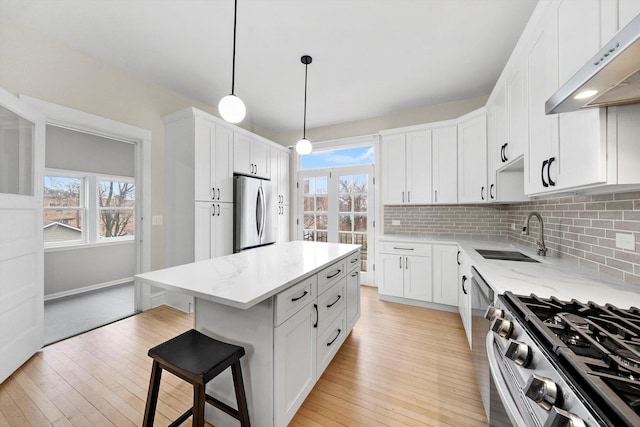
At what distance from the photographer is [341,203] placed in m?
4.40

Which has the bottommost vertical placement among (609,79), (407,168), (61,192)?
(61,192)

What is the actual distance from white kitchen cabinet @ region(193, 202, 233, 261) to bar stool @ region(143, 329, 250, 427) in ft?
6.08

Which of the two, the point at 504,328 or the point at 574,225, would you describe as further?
the point at 574,225

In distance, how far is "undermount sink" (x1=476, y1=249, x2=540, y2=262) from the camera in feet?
6.61

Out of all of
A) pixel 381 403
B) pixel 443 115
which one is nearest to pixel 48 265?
pixel 381 403

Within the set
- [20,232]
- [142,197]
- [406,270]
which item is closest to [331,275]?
[406,270]

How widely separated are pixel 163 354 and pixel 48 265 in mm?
3990

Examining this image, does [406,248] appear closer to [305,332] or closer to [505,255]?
[505,255]

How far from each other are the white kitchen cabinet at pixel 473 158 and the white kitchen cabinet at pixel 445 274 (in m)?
0.71

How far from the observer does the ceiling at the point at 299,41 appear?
1953 mm

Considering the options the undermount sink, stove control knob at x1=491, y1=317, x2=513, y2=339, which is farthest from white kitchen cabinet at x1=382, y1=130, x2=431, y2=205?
stove control knob at x1=491, y1=317, x2=513, y2=339

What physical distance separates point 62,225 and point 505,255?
593 centimetres

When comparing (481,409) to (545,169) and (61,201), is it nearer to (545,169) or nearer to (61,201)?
(545,169)

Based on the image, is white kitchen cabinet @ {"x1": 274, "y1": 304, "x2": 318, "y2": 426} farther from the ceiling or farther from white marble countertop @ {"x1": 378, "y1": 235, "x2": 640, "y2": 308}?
the ceiling
